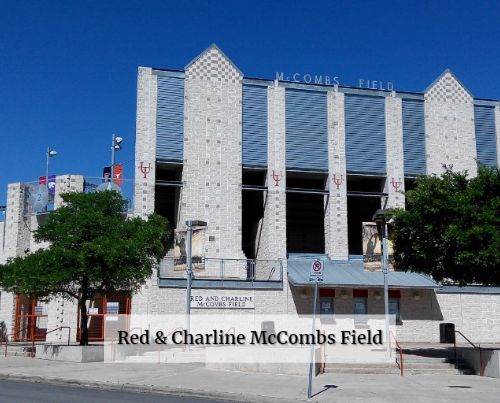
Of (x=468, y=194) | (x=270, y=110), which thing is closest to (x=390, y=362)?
(x=468, y=194)

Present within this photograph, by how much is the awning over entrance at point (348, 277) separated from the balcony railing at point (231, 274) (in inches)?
37.5

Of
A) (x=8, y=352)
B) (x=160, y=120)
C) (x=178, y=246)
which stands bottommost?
(x=8, y=352)

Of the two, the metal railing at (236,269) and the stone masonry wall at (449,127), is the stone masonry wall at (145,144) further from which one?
the stone masonry wall at (449,127)

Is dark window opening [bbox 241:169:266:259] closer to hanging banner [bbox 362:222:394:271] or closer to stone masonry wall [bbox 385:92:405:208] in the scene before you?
stone masonry wall [bbox 385:92:405:208]

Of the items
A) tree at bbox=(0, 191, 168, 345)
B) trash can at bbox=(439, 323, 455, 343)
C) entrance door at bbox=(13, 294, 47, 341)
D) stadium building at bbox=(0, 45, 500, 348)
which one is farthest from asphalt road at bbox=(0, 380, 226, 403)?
trash can at bbox=(439, 323, 455, 343)

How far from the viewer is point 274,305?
3359cm

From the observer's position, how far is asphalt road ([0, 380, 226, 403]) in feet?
48.1

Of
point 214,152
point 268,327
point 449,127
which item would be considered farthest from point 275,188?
point 449,127

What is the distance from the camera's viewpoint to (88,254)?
24031 millimetres

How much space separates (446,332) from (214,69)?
18045mm

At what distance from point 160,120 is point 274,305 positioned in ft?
36.6

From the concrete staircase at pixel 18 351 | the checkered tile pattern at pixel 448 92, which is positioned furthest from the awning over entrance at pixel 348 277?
the concrete staircase at pixel 18 351

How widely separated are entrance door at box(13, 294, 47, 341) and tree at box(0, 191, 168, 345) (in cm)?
718

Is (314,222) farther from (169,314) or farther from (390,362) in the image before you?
(390,362)
